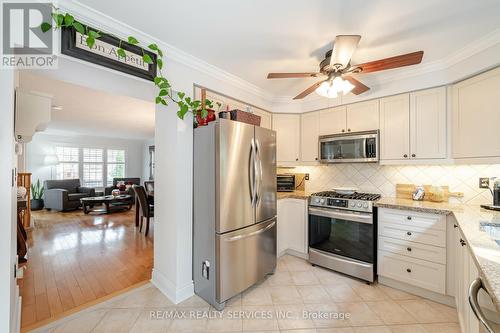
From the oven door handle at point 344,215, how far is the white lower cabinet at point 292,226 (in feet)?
0.61

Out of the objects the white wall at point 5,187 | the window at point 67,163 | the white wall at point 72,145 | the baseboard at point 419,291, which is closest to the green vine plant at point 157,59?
the white wall at point 5,187

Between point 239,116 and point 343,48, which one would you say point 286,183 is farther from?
point 343,48

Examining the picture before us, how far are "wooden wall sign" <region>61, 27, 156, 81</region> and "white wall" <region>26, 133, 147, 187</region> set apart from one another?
24.3 feet

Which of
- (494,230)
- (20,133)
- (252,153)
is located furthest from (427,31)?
(20,133)

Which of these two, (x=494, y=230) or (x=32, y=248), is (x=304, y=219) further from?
(x=32, y=248)

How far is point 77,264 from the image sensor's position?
9.24 ft

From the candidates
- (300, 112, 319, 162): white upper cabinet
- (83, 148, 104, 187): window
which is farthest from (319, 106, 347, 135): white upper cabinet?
(83, 148, 104, 187): window

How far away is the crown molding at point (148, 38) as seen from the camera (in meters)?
1.46

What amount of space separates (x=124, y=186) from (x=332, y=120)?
272 inches

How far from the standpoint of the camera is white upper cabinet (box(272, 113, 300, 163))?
10.7 feet

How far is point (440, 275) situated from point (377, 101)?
1955 mm

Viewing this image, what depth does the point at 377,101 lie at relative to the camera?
2.60 metres

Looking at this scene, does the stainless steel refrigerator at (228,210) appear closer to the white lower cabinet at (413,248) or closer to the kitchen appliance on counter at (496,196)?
the white lower cabinet at (413,248)

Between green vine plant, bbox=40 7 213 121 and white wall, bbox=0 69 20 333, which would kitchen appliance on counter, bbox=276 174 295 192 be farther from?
white wall, bbox=0 69 20 333
